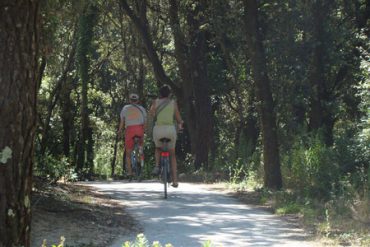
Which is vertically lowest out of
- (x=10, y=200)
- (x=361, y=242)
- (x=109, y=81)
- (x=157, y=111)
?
(x=361, y=242)

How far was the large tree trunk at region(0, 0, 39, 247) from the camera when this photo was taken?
4508 mm

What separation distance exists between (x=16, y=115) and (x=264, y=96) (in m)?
10.8

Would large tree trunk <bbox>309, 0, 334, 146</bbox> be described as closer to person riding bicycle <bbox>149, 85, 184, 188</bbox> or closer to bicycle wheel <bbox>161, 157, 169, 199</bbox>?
person riding bicycle <bbox>149, 85, 184, 188</bbox>

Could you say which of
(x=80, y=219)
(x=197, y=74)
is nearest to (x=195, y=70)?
(x=197, y=74)

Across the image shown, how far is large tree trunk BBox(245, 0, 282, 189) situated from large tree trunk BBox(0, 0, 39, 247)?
419 inches

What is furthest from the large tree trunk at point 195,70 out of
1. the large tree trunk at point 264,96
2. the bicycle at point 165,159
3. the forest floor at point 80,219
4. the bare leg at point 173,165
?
the forest floor at point 80,219

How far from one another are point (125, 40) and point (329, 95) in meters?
16.1

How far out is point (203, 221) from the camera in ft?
33.6

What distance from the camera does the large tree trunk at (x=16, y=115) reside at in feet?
14.8

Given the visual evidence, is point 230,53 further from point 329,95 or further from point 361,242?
point 361,242

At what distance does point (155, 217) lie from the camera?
34.7 ft

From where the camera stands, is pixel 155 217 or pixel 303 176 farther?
pixel 303 176

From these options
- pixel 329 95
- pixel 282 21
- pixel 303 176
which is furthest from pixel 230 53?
pixel 303 176

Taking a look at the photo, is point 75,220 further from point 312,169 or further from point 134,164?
point 312,169
